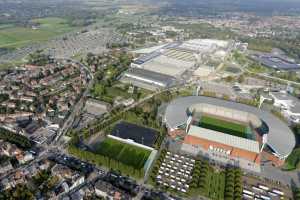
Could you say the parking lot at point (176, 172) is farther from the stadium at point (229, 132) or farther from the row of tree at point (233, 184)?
the row of tree at point (233, 184)

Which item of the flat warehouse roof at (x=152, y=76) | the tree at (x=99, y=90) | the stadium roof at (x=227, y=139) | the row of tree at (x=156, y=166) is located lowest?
the row of tree at (x=156, y=166)

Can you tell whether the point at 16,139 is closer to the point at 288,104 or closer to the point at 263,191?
the point at 263,191

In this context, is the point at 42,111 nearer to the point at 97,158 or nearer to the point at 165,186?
the point at 97,158

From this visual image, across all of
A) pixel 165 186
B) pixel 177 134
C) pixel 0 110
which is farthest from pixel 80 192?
Result: pixel 0 110

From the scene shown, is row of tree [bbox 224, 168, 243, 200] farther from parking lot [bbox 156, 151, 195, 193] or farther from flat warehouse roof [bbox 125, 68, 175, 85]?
flat warehouse roof [bbox 125, 68, 175, 85]

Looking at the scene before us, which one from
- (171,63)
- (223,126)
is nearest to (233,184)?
(223,126)

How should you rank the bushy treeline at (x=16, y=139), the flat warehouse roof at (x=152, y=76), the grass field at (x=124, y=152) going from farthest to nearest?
the flat warehouse roof at (x=152, y=76) < the bushy treeline at (x=16, y=139) < the grass field at (x=124, y=152)

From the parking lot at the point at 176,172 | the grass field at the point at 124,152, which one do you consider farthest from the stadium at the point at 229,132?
the grass field at the point at 124,152
